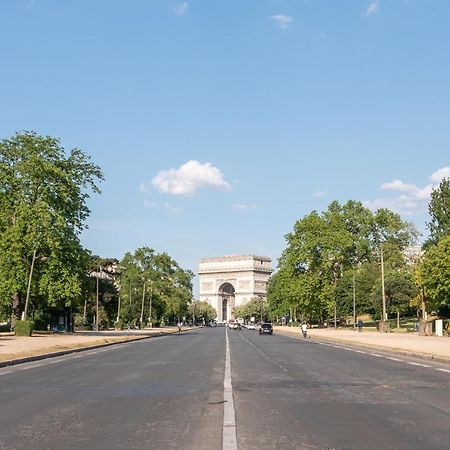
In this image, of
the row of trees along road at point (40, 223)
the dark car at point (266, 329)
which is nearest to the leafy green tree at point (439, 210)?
the dark car at point (266, 329)

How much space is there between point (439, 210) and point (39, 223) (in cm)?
5226

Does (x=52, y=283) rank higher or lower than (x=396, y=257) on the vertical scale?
lower

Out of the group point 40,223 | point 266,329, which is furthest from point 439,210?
point 40,223

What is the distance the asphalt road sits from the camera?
819cm

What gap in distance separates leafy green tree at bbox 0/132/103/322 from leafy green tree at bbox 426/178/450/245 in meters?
45.9

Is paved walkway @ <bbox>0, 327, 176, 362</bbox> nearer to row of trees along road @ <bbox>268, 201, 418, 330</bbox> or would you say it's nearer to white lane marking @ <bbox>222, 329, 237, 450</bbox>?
white lane marking @ <bbox>222, 329, 237, 450</bbox>

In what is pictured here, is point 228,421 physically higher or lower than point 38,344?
lower

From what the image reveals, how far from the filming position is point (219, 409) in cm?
1100

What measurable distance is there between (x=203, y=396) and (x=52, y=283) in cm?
4290

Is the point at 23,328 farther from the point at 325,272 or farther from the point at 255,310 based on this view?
the point at 255,310

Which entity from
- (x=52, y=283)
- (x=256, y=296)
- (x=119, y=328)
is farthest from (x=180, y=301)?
(x=52, y=283)

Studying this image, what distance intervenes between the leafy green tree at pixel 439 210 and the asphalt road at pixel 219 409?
65763 millimetres

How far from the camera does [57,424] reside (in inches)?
373

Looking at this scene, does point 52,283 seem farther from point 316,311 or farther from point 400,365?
point 316,311
